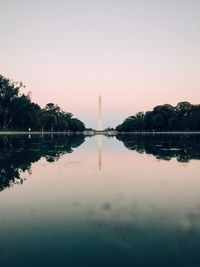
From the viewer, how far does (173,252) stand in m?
6.19

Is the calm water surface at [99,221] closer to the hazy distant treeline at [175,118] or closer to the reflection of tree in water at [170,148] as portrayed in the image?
the reflection of tree in water at [170,148]

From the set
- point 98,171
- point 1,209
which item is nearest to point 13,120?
point 98,171

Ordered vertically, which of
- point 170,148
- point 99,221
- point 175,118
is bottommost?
point 99,221

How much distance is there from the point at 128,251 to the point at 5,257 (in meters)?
2.26

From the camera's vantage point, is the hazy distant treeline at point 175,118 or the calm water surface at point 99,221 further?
the hazy distant treeline at point 175,118

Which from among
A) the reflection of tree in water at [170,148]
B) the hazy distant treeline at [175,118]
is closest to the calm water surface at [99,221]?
the reflection of tree in water at [170,148]

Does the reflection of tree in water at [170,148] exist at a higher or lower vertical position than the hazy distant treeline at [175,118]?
lower

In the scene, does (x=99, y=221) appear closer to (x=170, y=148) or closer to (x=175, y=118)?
(x=170, y=148)

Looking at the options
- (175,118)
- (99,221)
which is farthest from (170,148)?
(175,118)

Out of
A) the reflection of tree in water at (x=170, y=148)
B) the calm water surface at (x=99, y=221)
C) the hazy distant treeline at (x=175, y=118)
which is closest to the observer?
the calm water surface at (x=99, y=221)

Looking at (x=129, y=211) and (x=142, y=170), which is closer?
(x=129, y=211)

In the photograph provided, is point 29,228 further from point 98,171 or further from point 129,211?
point 98,171

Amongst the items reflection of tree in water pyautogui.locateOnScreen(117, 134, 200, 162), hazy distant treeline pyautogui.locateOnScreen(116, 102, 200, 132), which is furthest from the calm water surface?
hazy distant treeline pyautogui.locateOnScreen(116, 102, 200, 132)

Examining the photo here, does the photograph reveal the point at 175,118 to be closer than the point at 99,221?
No
